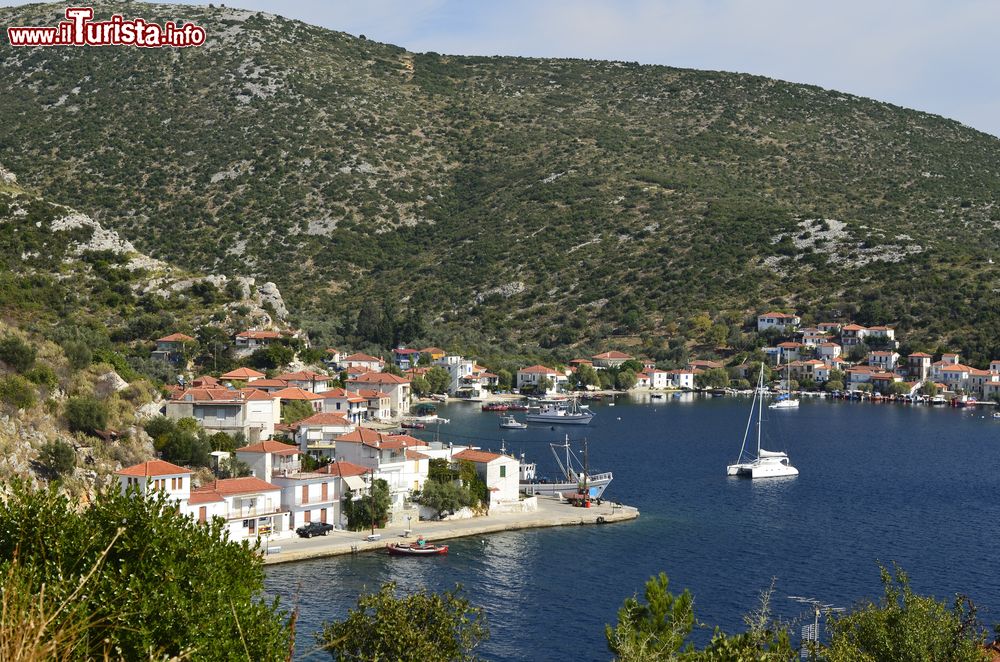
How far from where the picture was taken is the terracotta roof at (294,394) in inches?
2821

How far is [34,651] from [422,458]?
4200cm

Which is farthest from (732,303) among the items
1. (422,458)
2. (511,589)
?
(511,589)

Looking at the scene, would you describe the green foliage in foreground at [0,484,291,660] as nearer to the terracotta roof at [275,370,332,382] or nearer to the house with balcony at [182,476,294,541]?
the house with balcony at [182,476,294,541]

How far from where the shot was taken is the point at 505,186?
162375mm

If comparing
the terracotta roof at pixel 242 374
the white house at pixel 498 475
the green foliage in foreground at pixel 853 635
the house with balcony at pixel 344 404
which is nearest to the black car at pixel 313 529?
the white house at pixel 498 475

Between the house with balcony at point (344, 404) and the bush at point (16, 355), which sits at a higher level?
the bush at point (16, 355)

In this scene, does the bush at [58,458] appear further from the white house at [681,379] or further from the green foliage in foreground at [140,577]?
the white house at [681,379]

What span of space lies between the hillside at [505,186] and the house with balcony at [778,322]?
4.33 metres

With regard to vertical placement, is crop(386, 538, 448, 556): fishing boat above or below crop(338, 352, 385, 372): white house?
below

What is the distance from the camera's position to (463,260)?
148000mm

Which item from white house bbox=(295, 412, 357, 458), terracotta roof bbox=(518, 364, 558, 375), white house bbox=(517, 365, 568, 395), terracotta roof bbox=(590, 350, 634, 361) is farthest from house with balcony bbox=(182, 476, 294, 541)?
terracotta roof bbox=(590, 350, 634, 361)

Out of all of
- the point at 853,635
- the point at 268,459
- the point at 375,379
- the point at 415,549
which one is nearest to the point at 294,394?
the point at 375,379

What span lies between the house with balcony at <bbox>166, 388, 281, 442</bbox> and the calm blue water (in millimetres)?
17805

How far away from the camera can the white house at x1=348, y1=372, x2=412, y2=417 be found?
3637 inches
